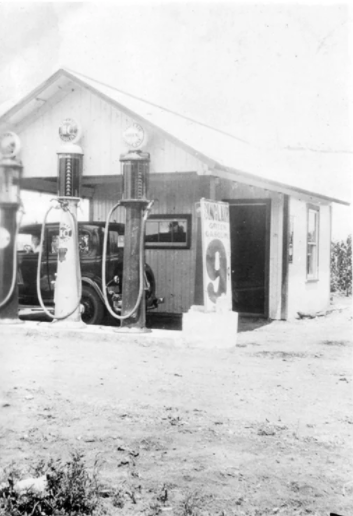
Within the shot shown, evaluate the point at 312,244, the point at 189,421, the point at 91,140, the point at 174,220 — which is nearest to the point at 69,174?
the point at 91,140

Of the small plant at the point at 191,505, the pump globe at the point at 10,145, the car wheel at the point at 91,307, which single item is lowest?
the small plant at the point at 191,505

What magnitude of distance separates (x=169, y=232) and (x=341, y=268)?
11.3 metres

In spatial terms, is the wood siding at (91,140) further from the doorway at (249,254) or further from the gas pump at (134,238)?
the doorway at (249,254)

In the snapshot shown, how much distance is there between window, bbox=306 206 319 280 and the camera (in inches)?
590

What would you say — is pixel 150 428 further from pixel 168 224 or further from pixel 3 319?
pixel 168 224

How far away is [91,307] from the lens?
37.1ft

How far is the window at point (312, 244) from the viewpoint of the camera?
1498cm

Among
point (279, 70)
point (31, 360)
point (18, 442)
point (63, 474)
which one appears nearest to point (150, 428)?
point (18, 442)

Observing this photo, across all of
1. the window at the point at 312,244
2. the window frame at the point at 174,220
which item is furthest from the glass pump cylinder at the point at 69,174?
the window at the point at 312,244

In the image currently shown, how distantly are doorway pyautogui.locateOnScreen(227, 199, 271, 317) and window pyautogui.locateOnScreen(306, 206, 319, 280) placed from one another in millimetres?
1758

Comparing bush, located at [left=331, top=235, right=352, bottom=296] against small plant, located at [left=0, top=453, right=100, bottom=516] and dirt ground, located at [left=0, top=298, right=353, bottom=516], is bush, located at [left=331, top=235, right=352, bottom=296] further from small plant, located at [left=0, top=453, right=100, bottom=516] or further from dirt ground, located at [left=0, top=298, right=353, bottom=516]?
small plant, located at [left=0, top=453, right=100, bottom=516]

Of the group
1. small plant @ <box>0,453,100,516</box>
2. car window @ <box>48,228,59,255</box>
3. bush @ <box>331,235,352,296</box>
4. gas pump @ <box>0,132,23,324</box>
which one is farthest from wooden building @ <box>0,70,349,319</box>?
small plant @ <box>0,453,100,516</box>

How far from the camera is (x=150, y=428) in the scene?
5.22m

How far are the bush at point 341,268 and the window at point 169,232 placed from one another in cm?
1064
